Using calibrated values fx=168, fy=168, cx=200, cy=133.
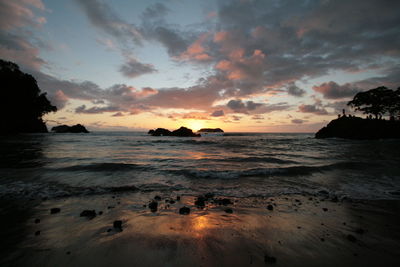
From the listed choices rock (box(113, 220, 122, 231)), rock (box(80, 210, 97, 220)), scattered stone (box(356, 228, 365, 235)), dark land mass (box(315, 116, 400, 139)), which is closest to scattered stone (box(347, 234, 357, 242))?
scattered stone (box(356, 228, 365, 235))

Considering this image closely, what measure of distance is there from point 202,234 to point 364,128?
65.2m

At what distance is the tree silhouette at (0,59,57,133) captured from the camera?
4844 cm

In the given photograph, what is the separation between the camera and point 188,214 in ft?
15.3

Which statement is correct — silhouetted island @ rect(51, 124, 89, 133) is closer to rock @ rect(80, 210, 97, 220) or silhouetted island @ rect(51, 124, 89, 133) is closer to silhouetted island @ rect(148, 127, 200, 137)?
silhouetted island @ rect(148, 127, 200, 137)

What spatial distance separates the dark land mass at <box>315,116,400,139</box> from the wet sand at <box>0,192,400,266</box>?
5853cm

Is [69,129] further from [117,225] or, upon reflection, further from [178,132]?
[117,225]

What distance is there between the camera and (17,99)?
50.9 meters

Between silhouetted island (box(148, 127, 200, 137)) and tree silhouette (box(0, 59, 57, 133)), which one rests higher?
tree silhouette (box(0, 59, 57, 133))

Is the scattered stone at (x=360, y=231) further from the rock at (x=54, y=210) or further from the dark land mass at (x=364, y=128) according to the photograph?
the dark land mass at (x=364, y=128)

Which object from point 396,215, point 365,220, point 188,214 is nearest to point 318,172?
point 396,215

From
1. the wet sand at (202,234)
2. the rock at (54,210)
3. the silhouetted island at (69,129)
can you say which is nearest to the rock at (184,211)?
the wet sand at (202,234)

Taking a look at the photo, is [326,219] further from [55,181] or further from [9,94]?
[9,94]

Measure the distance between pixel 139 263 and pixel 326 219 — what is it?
4661mm

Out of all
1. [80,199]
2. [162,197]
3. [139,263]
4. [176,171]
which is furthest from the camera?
[176,171]
